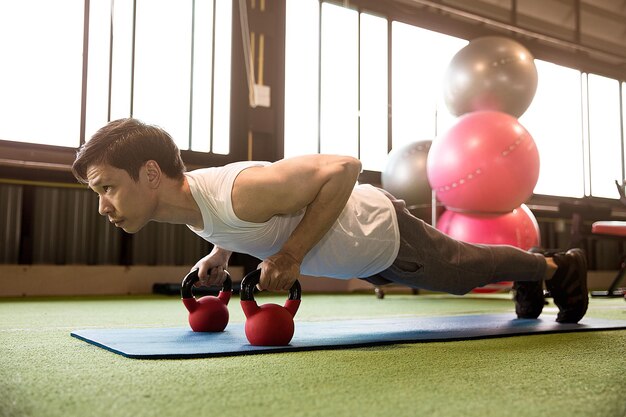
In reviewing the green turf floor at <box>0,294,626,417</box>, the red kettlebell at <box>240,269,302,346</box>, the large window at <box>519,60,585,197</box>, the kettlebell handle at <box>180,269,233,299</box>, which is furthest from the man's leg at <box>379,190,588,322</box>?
the large window at <box>519,60,585,197</box>

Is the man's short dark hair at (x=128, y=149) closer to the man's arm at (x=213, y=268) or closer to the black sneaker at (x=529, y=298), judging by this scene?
the man's arm at (x=213, y=268)

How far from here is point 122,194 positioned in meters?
1.48

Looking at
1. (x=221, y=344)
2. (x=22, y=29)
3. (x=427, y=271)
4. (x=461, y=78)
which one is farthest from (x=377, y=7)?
(x=221, y=344)

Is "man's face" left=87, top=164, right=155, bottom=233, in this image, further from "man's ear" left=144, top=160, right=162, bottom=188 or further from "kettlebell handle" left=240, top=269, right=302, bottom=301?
"kettlebell handle" left=240, top=269, right=302, bottom=301

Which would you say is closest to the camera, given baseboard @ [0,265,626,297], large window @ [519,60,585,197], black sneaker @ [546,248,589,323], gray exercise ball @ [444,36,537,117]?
black sneaker @ [546,248,589,323]

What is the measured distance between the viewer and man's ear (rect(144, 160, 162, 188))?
151cm

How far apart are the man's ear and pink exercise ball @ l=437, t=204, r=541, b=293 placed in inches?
90.8

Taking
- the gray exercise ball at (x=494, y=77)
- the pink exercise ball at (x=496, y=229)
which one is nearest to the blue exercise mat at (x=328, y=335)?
the pink exercise ball at (x=496, y=229)

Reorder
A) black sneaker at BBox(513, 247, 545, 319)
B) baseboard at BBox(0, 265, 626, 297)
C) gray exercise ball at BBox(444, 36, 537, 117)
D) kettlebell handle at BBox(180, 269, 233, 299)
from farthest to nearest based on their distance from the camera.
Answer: baseboard at BBox(0, 265, 626, 297) < gray exercise ball at BBox(444, 36, 537, 117) < black sneaker at BBox(513, 247, 545, 319) < kettlebell handle at BBox(180, 269, 233, 299)

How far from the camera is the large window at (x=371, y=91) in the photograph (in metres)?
5.05

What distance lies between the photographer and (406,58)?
18.4ft

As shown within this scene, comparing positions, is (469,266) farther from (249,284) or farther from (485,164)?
(485,164)

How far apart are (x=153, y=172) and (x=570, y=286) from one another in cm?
158

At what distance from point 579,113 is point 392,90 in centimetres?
256
